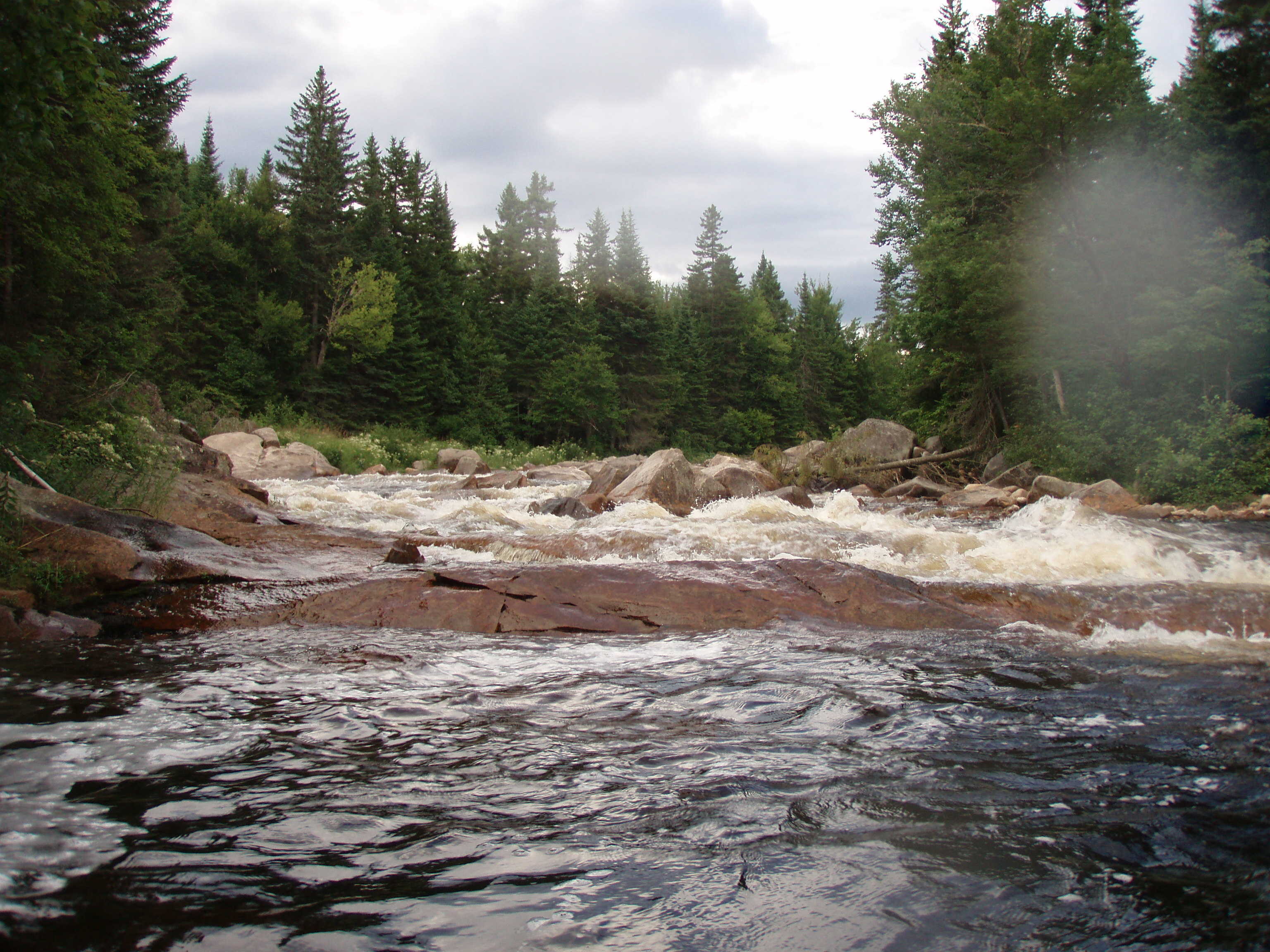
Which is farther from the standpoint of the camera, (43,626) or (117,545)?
(117,545)

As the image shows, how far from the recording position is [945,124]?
21.1 m

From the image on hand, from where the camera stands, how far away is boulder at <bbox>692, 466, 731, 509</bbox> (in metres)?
13.3

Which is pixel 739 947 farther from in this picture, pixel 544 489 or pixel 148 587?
pixel 544 489

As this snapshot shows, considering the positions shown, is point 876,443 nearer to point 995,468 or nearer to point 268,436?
point 995,468

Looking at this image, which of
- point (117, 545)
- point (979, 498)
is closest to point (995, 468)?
point (979, 498)

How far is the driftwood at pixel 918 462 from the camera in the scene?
21484mm

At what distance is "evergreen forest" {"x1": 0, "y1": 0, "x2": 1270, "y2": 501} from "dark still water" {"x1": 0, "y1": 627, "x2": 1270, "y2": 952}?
3.45m

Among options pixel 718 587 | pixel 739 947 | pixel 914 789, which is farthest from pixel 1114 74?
pixel 739 947

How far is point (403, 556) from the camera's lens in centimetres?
721

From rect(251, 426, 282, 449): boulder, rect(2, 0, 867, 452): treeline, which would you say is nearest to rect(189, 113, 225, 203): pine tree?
rect(2, 0, 867, 452): treeline

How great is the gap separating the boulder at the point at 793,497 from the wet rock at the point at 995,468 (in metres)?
8.63

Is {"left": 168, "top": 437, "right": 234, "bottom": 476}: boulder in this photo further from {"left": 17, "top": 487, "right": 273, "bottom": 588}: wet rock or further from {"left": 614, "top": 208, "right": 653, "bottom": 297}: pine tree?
{"left": 614, "top": 208, "right": 653, "bottom": 297}: pine tree

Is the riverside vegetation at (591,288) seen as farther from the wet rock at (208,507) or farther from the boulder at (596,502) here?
the boulder at (596,502)

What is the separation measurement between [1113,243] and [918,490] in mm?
7597
